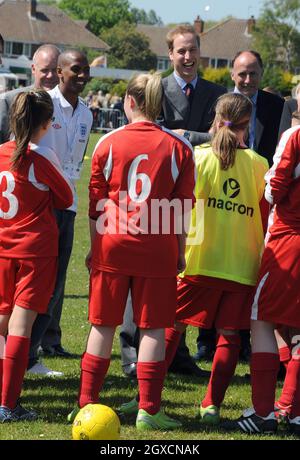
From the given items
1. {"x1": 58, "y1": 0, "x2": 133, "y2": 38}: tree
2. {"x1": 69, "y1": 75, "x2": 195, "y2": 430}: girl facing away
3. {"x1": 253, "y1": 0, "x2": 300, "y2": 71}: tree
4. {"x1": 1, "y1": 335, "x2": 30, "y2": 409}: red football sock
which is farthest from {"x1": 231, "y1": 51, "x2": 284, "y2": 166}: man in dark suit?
{"x1": 58, "y1": 0, "x2": 133, "y2": 38}: tree

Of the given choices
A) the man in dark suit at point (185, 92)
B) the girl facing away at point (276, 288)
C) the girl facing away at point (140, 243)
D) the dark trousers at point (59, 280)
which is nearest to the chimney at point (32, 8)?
the man in dark suit at point (185, 92)

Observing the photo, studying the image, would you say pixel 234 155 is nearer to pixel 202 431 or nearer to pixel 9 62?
pixel 202 431

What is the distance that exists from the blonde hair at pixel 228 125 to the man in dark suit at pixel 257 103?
1656 mm

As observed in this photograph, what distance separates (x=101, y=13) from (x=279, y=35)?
159ft

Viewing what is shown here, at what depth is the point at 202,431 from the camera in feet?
20.4

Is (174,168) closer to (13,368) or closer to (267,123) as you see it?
(13,368)

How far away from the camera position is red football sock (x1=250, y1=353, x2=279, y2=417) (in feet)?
20.2

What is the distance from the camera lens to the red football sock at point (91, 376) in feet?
20.1

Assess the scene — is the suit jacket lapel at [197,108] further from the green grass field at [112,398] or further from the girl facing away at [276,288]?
the green grass field at [112,398]

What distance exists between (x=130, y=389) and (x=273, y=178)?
→ 2.21 meters

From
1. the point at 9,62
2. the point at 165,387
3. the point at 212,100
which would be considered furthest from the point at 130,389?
the point at 9,62

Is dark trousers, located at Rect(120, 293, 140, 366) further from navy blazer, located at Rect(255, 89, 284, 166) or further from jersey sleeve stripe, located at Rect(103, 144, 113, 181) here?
jersey sleeve stripe, located at Rect(103, 144, 113, 181)

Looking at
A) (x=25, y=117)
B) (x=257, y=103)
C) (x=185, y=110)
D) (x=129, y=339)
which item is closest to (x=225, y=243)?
(x=25, y=117)

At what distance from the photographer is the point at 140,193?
20.0ft
